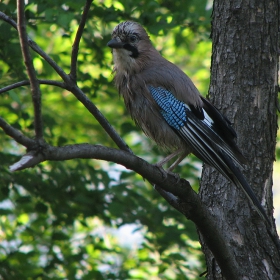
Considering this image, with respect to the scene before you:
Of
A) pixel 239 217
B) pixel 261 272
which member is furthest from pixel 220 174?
pixel 261 272

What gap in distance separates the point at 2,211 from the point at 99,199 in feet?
2.77

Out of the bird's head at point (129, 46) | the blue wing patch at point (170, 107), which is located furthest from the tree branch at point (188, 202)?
the bird's head at point (129, 46)

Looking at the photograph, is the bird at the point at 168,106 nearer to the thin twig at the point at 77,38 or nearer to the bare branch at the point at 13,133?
the thin twig at the point at 77,38

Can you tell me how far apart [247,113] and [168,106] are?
543mm

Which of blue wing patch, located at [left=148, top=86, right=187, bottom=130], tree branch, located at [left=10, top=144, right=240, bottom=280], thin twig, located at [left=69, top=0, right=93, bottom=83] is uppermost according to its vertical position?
blue wing patch, located at [left=148, top=86, right=187, bottom=130]

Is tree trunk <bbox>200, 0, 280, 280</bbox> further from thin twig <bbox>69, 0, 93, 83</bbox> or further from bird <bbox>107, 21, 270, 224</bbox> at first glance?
thin twig <bbox>69, 0, 93, 83</bbox>

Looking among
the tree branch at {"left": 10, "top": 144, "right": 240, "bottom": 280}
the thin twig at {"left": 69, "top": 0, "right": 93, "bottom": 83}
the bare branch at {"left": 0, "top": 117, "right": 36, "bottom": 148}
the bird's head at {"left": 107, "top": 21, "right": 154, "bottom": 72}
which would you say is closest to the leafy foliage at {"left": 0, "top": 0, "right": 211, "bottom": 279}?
the bird's head at {"left": 107, "top": 21, "right": 154, "bottom": 72}

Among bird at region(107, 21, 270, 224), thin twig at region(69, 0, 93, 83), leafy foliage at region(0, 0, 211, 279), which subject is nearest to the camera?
thin twig at region(69, 0, 93, 83)

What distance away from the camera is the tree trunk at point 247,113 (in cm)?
322

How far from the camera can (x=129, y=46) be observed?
405cm

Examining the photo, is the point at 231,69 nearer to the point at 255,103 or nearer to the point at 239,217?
the point at 255,103

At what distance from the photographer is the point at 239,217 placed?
10.8ft

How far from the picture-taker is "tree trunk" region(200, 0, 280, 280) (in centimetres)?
322

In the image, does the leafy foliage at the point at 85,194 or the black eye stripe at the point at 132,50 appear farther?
the leafy foliage at the point at 85,194
